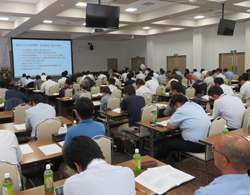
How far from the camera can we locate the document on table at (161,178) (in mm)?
1949

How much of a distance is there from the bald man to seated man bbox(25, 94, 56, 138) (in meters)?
2.93

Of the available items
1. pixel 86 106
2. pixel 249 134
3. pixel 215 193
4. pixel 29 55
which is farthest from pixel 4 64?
pixel 215 193

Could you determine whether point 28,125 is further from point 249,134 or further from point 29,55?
point 29,55

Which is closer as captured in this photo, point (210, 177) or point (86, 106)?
point (86, 106)

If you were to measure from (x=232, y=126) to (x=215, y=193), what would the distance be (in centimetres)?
293

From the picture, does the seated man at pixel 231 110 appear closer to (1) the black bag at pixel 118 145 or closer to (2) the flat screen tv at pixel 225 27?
(1) the black bag at pixel 118 145

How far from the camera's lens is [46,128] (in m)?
3.34

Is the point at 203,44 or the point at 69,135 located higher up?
the point at 203,44

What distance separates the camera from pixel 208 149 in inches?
123

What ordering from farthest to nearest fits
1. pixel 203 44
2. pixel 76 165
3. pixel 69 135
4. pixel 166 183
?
pixel 203 44
pixel 69 135
pixel 166 183
pixel 76 165

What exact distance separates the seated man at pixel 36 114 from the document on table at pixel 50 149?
2.68ft

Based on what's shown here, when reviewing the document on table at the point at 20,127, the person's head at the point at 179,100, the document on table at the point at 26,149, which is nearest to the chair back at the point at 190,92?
the person's head at the point at 179,100

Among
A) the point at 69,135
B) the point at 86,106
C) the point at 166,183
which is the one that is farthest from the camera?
the point at 86,106

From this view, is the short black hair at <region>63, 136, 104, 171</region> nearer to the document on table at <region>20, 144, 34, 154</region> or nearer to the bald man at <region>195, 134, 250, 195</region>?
the bald man at <region>195, 134, 250, 195</region>
